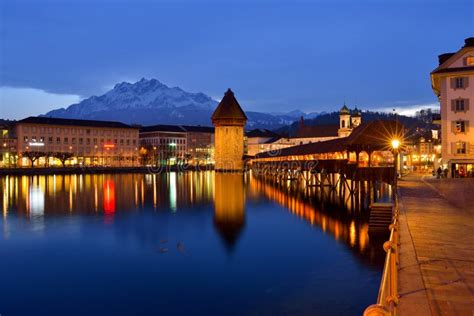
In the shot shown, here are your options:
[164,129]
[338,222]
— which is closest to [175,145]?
→ [164,129]

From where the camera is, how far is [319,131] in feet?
422

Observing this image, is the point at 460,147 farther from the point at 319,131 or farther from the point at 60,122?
the point at 319,131

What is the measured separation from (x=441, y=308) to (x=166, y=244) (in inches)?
560

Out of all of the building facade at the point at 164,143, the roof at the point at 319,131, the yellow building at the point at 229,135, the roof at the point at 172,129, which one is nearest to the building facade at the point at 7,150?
the building facade at the point at 164,143

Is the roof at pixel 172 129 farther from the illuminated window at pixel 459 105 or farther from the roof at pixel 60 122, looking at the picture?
the illuminated window at pixel 459 105

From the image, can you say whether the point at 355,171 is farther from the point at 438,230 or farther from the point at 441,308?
the point at 441,308

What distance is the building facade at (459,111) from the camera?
3262 cm

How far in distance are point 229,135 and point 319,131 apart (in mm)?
50174

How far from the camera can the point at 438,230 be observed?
1102 cm

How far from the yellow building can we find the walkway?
233 ft

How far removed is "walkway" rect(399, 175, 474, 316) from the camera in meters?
5.75

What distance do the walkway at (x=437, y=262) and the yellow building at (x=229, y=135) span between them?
70867 millimetres

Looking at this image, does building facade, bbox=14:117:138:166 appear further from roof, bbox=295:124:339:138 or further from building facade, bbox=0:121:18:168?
roof, bbox=295:124:339:138

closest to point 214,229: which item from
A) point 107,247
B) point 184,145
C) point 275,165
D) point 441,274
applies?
point 107,247
